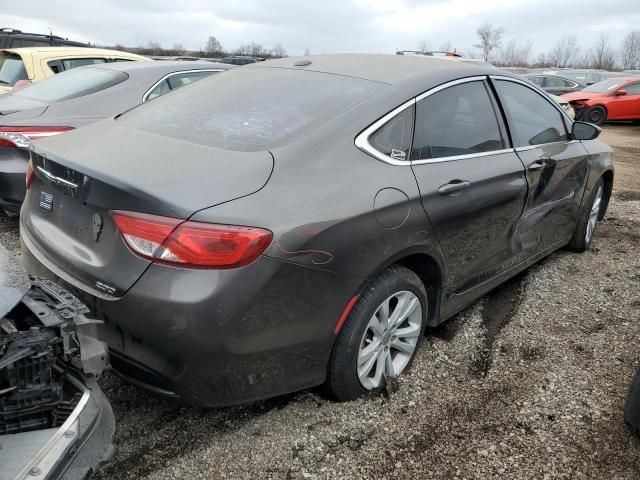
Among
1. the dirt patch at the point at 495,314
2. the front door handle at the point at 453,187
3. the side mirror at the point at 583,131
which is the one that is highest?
the side mirror at the point at 583,131

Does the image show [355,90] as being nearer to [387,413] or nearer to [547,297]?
[387,413]

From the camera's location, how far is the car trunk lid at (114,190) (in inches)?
79.4

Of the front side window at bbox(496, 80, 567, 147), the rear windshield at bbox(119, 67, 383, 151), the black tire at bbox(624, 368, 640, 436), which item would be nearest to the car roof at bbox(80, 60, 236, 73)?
the rear windshield at bbox(119, 67, 383, 151)

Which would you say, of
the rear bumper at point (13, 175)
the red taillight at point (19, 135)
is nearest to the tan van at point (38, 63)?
the red taillight at point (19, 135)

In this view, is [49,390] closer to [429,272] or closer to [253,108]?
[253,108]

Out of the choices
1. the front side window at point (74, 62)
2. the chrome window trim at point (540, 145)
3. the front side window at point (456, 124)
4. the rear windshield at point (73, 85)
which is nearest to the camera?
the front side window at point (456, 124)

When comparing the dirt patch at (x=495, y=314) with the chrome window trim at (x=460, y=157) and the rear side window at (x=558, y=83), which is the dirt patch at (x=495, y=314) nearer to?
the chrome window trim at (x=460, y=157)

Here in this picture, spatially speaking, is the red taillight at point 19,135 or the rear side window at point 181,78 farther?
the rear side window at point 181,78

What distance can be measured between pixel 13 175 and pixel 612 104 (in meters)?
16.6

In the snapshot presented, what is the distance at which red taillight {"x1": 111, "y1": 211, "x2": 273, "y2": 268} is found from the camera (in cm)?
194

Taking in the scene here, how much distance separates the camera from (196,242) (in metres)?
1.94

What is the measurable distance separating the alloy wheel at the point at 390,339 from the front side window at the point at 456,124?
0.71 m

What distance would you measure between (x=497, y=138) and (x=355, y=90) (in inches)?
41.6

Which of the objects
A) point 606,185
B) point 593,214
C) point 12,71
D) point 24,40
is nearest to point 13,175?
point 12,71
